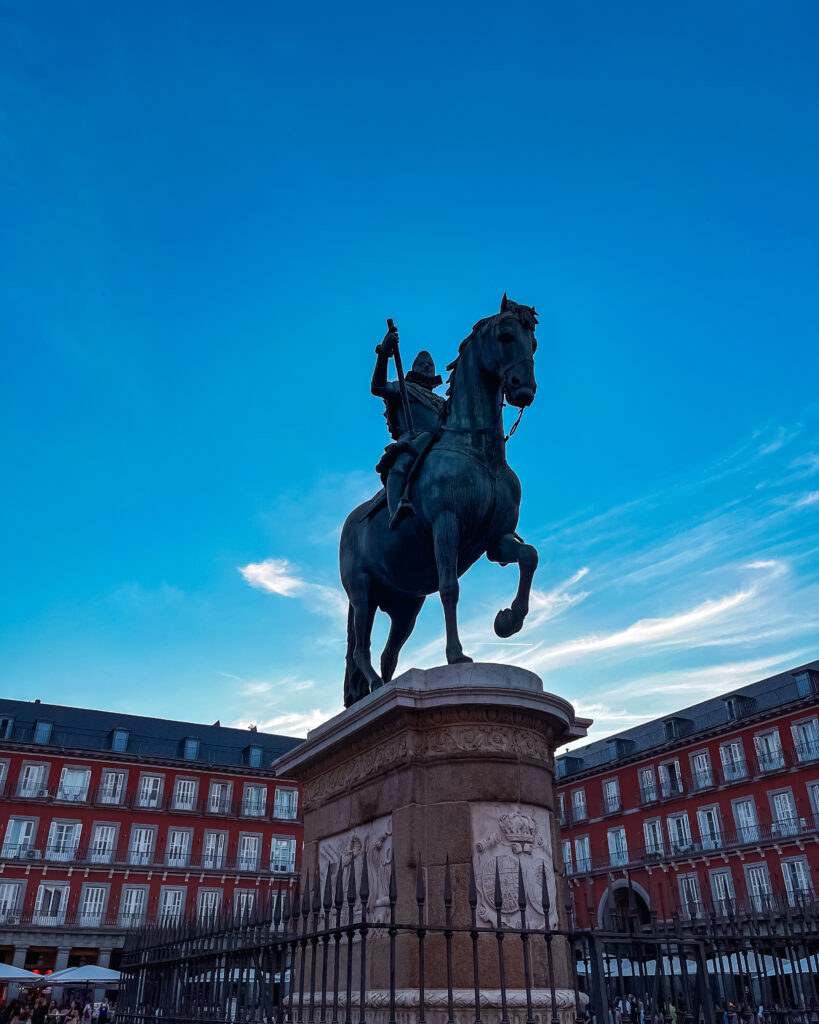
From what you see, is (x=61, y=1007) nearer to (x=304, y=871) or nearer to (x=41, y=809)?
(x=41, y=809)

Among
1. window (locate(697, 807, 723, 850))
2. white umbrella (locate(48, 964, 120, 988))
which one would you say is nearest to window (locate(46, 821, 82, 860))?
white umbrella (locate(48, 964, 120, 988))

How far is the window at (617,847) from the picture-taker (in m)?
43.2

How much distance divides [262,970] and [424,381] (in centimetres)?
509

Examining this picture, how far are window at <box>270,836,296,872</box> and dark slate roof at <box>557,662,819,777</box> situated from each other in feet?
56.0

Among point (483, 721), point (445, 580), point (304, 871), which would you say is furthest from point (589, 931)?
point (304, 871)

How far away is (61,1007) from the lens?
34.2 meters

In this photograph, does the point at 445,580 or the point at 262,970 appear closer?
the point at 262,970

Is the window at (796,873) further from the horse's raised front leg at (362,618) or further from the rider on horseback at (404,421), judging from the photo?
the rider on horseback at (404,421)

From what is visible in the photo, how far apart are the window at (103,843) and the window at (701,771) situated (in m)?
29.2

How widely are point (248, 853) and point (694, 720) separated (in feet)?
82.6

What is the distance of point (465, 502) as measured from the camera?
20.0 feet

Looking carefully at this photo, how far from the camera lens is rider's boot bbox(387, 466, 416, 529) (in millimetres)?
6348

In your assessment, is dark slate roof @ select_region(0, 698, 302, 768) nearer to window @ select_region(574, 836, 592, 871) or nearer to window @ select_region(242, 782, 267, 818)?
window @ select_region(242, 782, 267, 818)

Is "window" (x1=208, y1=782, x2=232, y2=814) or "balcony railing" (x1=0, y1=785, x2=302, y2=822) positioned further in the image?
"window" (x1=208, y1=782, x2=232, y2=814)
